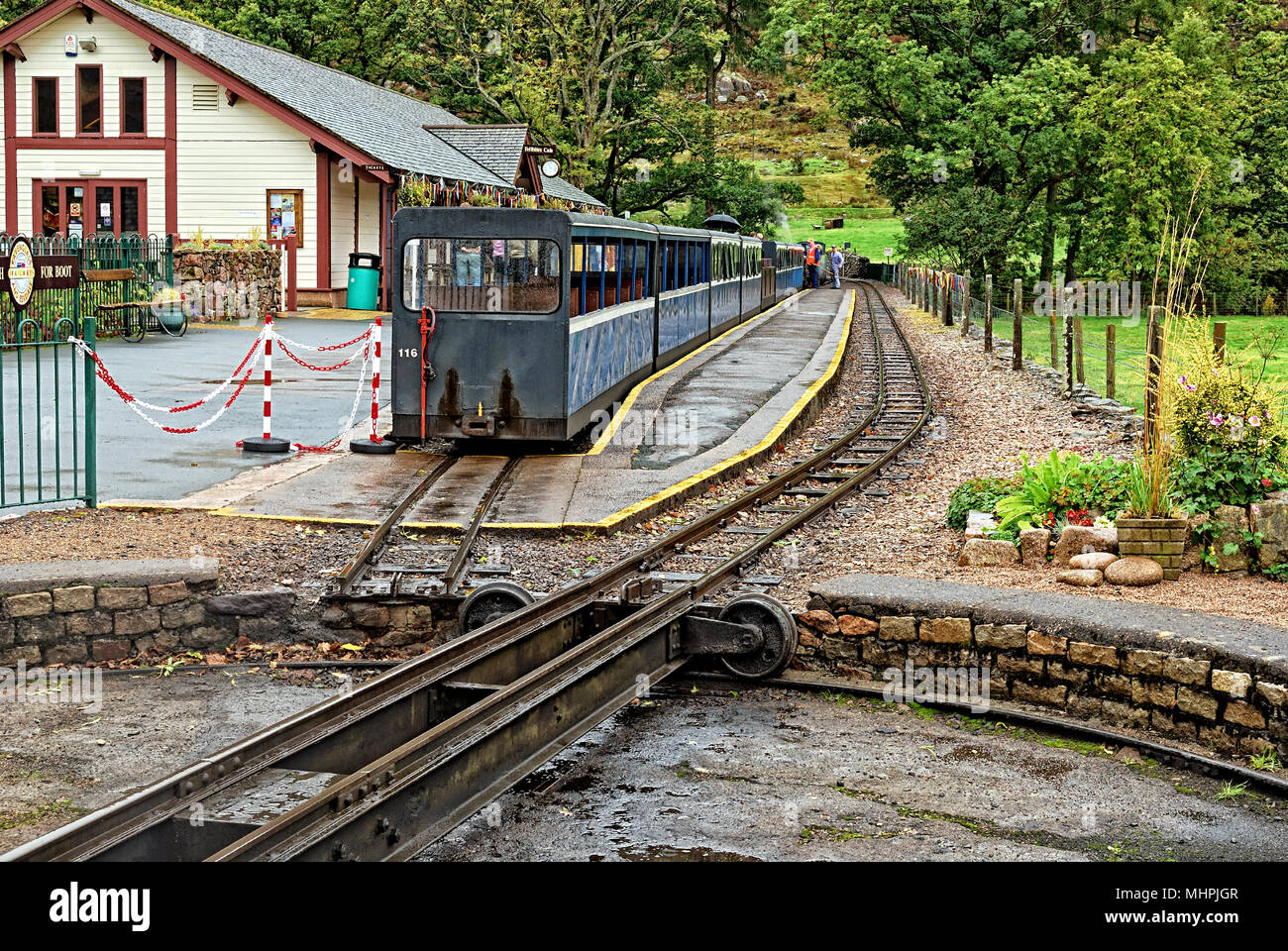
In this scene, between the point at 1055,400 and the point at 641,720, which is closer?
the point at 641,720

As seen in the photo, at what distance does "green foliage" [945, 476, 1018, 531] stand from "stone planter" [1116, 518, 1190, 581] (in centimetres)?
194

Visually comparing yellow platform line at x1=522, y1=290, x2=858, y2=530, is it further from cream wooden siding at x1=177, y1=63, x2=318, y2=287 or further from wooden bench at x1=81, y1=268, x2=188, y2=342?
cream wooden siding at x1=177, y1=63, x2=318, y2=287

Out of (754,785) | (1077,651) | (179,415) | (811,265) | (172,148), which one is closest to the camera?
(754,785)

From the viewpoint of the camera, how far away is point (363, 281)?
112 ft

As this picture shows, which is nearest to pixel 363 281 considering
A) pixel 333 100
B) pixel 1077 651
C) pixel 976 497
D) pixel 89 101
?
pixel 333 100

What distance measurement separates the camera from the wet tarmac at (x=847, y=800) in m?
5.70

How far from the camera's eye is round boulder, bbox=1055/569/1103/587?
9.03m

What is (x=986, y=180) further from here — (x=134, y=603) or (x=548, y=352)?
(x=134, y=603)

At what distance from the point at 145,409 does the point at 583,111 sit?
40.4 metres

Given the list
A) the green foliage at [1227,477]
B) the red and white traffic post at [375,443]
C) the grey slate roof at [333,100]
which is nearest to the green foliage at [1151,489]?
the green foliage at [1227,477]

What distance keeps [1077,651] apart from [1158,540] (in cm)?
185

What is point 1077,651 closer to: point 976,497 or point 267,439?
point 976,497

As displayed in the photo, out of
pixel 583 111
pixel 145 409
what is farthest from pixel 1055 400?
pixel 583 111

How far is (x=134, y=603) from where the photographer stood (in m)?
8.54
